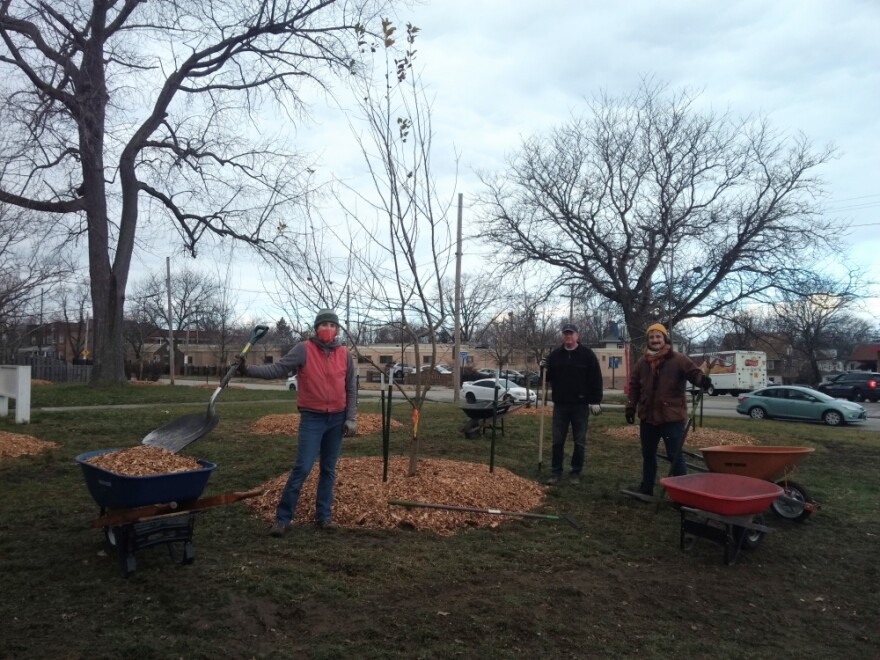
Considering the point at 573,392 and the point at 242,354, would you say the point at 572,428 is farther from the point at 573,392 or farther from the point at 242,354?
the point at 242,354

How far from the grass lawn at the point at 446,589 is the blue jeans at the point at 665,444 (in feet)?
1.20

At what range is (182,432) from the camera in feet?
18.0

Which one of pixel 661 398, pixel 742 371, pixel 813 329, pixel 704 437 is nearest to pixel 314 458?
pixel 661 398

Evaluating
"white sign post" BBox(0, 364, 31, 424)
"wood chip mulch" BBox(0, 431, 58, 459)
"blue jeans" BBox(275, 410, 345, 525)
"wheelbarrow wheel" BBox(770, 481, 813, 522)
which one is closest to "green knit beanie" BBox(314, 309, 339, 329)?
"blue jeans" BBox(275, 410, 345, 525)

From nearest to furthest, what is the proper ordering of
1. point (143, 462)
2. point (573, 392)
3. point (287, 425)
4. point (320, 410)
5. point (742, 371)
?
point (143, 462)
point (320, 410)
point (573, 392)
point (287, 425)
point (742, 371)

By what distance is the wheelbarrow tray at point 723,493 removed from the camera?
4.91 meters

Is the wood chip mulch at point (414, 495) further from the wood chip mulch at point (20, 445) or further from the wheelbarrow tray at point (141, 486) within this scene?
the wood chip mulch at point (20, 445)

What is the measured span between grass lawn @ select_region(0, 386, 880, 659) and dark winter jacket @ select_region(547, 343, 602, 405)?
1063 mm

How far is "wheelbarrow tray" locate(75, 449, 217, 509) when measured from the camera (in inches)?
164

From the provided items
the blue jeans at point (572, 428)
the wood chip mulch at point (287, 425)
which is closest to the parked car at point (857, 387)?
the wood chip mulch at point (287, 425)

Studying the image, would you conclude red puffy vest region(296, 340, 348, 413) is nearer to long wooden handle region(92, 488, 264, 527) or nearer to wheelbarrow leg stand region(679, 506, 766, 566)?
long wooden handle region(92, 488, 264, 527)

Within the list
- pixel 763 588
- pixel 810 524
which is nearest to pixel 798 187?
pixel 810 524

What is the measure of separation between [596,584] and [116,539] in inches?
119

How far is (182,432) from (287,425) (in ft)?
22.6
